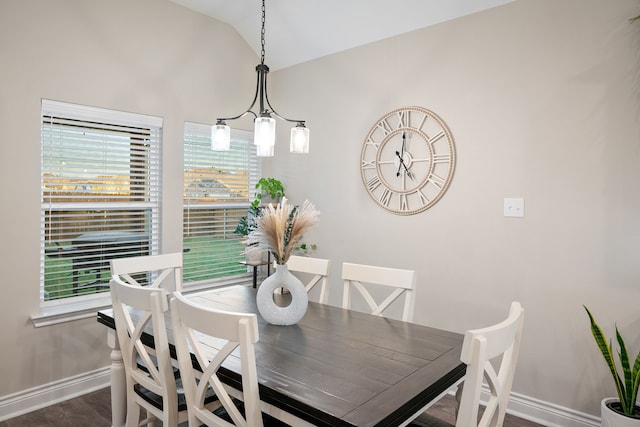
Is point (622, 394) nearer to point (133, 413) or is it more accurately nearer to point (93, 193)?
point (133, 413)

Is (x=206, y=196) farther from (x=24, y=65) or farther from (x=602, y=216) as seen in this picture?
(x=602, y=216)

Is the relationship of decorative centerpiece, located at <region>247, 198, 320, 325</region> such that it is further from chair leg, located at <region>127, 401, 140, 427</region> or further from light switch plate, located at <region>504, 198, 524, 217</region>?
light switch plate, located at <region>504, 198, 524, 217</region>

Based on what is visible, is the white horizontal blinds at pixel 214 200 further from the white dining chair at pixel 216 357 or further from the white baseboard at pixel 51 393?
the white dining chair at pixel 216 357

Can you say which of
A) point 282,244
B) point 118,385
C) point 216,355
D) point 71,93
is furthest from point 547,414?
point 71,93

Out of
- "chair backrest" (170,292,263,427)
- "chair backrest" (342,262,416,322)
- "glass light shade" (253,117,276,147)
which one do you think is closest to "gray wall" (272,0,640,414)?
"chair backrest" (342,262,416,322)

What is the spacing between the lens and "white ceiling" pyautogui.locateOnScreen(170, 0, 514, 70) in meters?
2.95

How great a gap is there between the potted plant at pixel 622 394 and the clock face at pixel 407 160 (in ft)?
4.31

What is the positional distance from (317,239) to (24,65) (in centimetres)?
248

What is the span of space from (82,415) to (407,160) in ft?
9.14

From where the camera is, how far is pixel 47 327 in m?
2.78

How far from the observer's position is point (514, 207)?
268cm

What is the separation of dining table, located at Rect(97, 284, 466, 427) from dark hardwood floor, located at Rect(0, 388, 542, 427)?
2.20ft

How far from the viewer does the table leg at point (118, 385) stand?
2094 millimetres

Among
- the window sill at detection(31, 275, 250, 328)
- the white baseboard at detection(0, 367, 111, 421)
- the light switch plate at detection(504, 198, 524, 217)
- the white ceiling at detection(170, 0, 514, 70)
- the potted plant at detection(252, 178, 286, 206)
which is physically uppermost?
the white ceiling at detection(170, 0, 514, 70)
